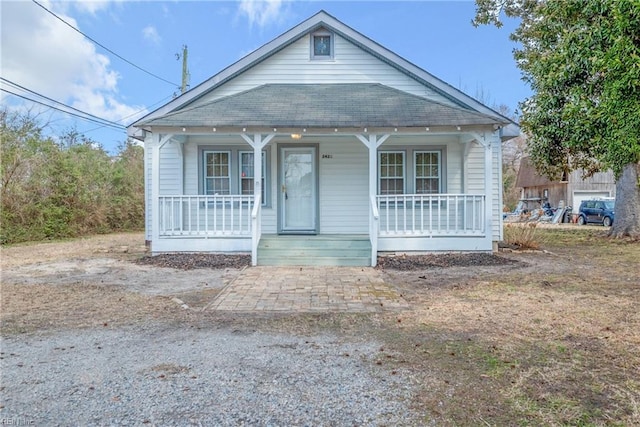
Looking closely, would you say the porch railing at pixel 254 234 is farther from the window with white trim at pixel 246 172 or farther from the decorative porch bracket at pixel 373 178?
the decorative porch bracket at pixel 373 178

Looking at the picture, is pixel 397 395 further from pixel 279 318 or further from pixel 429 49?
pixel 429 49

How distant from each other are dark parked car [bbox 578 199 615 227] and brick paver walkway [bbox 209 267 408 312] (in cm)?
2120

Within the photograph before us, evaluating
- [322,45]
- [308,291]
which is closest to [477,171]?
[322,45]

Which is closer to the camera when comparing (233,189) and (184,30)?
(233,189)

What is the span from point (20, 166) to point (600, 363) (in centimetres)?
1585

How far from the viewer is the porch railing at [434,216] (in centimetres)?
910

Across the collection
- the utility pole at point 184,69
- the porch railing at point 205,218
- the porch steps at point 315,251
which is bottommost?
the porch steps at point 315,251

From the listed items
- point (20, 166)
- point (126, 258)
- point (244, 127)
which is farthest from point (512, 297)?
point (20, 166)

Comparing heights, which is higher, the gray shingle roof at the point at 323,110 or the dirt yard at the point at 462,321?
the gray shingle roof at the point at 323,110

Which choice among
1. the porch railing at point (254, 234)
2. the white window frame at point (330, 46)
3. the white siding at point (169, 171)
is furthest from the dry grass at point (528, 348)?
the white window frame at point (330, 46)

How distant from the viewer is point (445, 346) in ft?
12.7

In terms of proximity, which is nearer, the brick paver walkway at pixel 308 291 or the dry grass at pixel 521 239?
the brick paver walkway at pixel 308 291

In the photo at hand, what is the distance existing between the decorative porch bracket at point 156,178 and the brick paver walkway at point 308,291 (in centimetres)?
264

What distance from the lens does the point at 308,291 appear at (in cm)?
622
